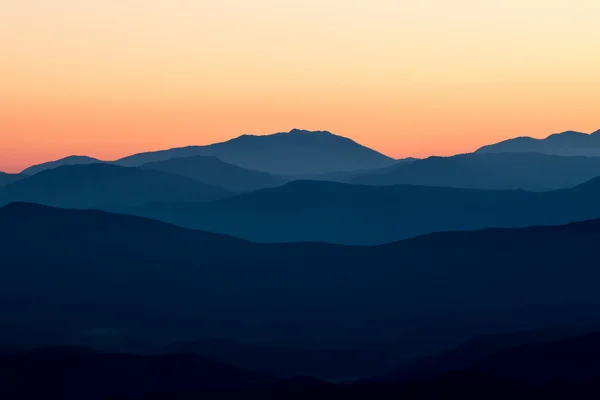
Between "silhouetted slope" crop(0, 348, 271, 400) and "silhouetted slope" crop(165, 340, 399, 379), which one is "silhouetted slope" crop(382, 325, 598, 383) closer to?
"silhouetted slope" crop(165, 340, 399, 379)

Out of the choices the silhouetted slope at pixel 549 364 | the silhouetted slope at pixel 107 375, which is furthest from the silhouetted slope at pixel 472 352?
the silhouetted slope at pixel 107 375

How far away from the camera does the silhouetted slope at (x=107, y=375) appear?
116 m

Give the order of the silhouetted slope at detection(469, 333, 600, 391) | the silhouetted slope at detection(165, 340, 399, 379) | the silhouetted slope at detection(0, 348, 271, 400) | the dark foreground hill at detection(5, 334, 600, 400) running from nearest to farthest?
1. the dark foreground hill at detection(5, 334, 600, 400)
2. the silhouetted slope at detection(469, 333, 600, 391)
3. the silhouetted slope at detection(0, 348, 271, 400)
4. the silhouetted slope at detection(165, 340, 399, 379)

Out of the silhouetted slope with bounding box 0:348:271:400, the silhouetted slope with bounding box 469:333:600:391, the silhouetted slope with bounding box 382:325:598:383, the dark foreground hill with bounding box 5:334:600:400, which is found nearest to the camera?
the dark foreground hill with bounding box 5:334:600:400

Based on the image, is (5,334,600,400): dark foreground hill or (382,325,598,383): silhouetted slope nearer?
(5,334,600,400): dark foreground hill

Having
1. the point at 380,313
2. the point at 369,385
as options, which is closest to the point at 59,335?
the point at 380,313

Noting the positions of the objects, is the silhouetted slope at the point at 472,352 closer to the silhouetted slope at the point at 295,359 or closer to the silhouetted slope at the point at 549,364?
the silhouetted slope at the point at 549,364

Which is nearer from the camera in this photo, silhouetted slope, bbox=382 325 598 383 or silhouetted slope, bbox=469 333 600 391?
silhouetted slope, bbox=469 333 600 391

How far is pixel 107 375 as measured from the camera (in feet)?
393

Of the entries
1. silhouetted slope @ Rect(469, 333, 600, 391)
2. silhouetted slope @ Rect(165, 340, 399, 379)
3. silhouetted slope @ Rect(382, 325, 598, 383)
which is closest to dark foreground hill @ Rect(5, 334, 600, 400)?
silhouetted slope @ Rect(469, 333, 600, 391)

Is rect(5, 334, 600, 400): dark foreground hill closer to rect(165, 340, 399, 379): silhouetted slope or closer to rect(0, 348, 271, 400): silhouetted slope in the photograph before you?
rect(0, 348, 271, 400): silhouetted slope

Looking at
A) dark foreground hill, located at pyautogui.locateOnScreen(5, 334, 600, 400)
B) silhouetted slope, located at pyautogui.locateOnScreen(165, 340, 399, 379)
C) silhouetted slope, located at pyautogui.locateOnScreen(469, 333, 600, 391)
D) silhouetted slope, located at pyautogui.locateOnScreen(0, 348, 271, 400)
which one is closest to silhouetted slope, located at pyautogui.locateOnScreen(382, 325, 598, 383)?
silhouetted slope, located at pyautogui.locateOnScreen(469, 333, 600, 391)

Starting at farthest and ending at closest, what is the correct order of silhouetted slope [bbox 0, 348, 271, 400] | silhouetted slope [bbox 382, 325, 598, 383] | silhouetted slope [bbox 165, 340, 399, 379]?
1. silhouetted slope [bbox 165, 340, 399, 379]
2. silhouetted slope [bbox 382, 325, 598, 383]
3. silhouetted slope [bbox 0, 348, 271, 400]

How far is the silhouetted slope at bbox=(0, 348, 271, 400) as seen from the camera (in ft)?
381
